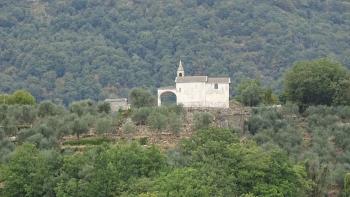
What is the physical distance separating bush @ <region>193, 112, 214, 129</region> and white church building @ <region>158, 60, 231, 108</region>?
245 inches

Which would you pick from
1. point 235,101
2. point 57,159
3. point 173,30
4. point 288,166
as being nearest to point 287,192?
point 288,166

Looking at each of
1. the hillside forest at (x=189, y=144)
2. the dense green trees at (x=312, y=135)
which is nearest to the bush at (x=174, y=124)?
the hillside forest at (x=189, y=144)

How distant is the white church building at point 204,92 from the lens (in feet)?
320

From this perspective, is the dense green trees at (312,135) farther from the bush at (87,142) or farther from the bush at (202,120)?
the bush at (87,142)

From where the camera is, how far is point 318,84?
97.2m

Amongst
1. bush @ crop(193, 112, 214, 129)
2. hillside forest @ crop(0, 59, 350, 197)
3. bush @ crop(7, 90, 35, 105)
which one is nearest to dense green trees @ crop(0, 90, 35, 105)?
bush @ crop(7, 90, 35, 105)

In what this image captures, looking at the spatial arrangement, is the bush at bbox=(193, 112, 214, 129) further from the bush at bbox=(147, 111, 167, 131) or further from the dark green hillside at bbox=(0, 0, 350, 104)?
the dark green hillside at bbox=(0, 0, 350, 104)

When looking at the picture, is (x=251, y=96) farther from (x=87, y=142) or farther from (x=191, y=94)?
(x=87, y=142)

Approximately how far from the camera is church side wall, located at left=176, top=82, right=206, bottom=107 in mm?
97688

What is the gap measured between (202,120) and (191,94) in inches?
319

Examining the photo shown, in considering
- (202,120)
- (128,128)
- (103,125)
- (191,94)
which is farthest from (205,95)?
(103,125)

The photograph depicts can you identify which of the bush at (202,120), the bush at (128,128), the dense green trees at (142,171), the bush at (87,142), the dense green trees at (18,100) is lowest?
the dense green trees at (142,171)

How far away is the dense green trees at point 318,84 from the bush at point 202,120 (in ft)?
33.8

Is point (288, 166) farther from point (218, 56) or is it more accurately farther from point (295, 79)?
point (218, 56)
